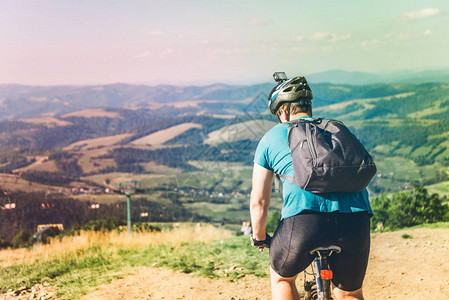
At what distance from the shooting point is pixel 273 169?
9.39ft

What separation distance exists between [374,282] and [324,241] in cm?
423

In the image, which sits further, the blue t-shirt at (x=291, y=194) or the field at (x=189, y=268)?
the field at (x=189, y=268)

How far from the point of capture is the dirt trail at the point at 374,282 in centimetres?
597

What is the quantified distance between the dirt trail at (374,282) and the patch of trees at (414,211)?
8.35ft

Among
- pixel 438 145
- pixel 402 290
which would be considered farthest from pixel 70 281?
pixel 438 145

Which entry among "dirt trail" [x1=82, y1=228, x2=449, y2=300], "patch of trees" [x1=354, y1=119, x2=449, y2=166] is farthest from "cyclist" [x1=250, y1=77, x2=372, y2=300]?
"patch of trees" [x1=354, y1=119, x2=449, y2=166]

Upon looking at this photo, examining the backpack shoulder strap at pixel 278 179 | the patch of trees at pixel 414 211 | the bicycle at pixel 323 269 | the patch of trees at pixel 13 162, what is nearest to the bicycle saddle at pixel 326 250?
the bicycle at pixel 323 269

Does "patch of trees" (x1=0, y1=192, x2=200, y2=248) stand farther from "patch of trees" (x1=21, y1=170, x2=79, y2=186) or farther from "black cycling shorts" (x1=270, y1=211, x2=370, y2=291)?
"black cycling shorts" (x1=270, y1=211, x2=370, y2=291)

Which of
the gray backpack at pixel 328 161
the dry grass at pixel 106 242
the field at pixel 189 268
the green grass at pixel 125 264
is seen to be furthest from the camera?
the dry grass at pixel 106 242

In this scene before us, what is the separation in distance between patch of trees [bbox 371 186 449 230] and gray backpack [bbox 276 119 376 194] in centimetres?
840

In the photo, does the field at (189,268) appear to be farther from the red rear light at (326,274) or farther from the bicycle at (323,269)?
the red rear light at (326,274)

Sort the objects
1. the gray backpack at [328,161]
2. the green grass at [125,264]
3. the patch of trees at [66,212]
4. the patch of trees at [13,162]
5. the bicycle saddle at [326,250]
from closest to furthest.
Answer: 1. the gray backpack at [328,161]
2. the bicycle saddle at [326,250]
3. the green grass at [125,264]
4. the patch of trees at [66,212]
5. the patch of trees at [13,162]

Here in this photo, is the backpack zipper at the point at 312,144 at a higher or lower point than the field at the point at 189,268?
higher

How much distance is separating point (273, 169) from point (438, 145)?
127 metres
